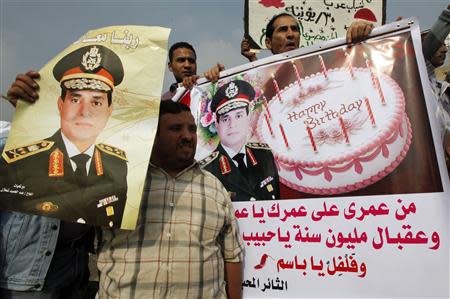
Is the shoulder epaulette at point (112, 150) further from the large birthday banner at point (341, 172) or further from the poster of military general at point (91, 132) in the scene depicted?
the large birthday banner at point (341, 172)

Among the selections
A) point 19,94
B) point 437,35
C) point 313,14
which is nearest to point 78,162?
point 19,94

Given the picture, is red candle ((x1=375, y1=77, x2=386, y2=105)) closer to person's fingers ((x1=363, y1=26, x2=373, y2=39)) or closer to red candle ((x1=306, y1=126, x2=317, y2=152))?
person's fingers ((x1=363, y1=26, x2=373, y2=39))

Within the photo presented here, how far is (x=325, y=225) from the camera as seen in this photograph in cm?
175

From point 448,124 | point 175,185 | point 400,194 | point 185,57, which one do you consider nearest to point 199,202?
point 175,185

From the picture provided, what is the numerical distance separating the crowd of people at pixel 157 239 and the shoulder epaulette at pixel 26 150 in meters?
0.09

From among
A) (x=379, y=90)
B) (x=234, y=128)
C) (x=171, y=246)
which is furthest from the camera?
(x=234, y=128)

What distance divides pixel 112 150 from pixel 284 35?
1815 mm

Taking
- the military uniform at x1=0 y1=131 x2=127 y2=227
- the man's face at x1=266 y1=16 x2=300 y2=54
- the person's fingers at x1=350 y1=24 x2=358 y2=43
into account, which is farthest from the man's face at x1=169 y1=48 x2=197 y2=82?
the military uniform at x1=0 y1=131 x2=127 y2=227

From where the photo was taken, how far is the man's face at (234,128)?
6.87 feet

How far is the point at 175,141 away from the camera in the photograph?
1731 mm

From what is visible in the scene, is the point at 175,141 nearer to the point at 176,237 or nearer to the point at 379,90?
the point at 176,237

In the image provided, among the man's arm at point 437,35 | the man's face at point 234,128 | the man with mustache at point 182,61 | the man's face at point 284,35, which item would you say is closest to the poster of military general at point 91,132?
the man's face at point 234,128

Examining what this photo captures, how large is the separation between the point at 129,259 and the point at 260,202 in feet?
2.37

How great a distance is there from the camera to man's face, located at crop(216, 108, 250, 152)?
209cm
